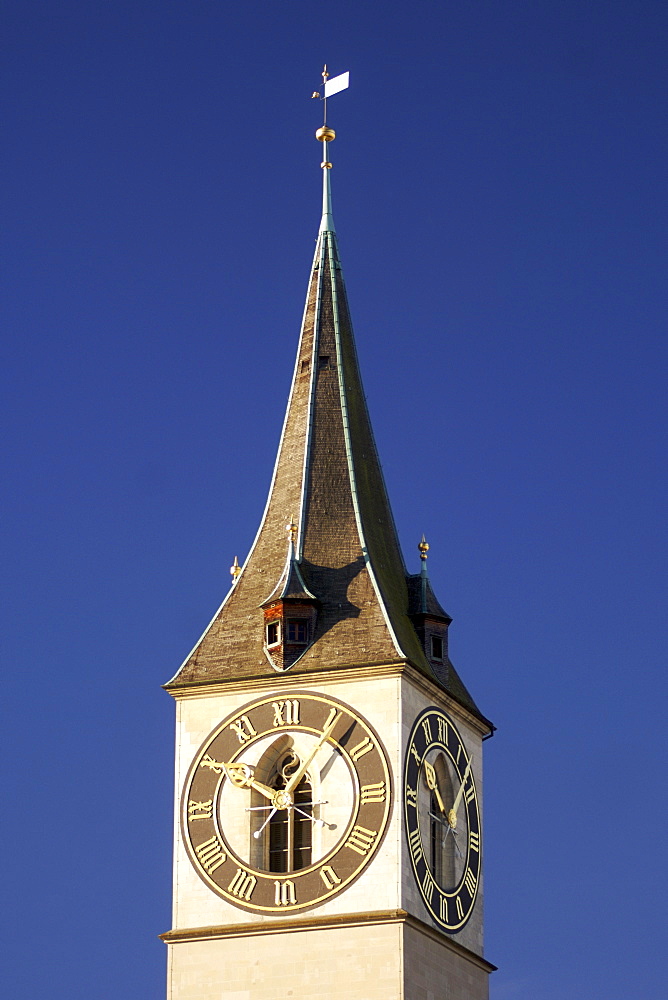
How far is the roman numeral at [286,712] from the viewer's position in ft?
164

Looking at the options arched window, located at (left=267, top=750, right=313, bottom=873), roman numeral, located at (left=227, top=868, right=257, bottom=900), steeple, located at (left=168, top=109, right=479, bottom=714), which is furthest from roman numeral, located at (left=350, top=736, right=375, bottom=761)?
roman numeral, located at (left=227, top=868, right=257, bottom=900)

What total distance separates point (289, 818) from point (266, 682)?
2528 millimetres

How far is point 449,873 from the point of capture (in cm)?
5053

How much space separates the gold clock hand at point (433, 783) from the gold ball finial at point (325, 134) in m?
14.1

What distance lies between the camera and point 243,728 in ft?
165

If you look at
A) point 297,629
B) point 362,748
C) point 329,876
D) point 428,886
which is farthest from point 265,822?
point 297,629

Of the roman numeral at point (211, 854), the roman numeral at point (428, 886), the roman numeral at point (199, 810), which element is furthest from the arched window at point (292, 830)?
the roman numeral at point (428, 886)

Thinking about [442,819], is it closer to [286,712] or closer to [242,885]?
[286,712]

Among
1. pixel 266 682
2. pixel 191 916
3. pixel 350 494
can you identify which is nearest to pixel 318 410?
pixel 350 494

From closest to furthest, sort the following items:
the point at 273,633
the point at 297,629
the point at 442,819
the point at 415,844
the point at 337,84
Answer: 1. the point at 415,844
2. the point at 442,819
3. the point at 297,629
4. the point at 273,633
5. the point at 337,84

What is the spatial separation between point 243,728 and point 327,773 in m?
1.90

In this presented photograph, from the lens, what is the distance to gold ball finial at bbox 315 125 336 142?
5812 centimetres

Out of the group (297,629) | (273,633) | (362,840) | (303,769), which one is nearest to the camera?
(362,840)

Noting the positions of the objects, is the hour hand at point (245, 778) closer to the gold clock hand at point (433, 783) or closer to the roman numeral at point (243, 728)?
the roman numeral at point (243, 728)
